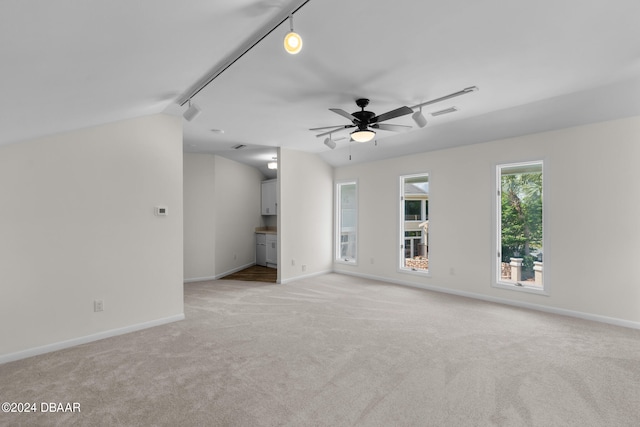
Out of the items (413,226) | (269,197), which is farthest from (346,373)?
(269,197)

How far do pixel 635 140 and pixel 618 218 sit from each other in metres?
0.97

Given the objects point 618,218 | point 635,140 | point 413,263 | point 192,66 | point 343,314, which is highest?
point 192,66

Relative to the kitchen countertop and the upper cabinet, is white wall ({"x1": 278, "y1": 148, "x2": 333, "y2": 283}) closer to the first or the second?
the kitchen countertop

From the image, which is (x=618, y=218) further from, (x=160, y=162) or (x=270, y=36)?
(x=160, y=162)

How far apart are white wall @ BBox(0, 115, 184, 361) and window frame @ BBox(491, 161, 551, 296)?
15.8ft

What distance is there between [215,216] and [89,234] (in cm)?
328

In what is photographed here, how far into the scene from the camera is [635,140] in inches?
146

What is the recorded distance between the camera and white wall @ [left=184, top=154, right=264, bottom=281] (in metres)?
6.25

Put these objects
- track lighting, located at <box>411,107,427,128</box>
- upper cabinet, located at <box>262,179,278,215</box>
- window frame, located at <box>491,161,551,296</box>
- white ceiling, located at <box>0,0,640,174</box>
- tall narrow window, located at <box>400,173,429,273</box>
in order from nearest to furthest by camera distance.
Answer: white ceiling, located at <box>0,0,640,174</box>, track lighting, located at <box>411,107,427,128</box>, window frame, located at <box>491,161,551,296</box>, tall narrow window, located at <box>400,173,429,273</box>, upper cabinet, located at <box>262,179,278,215</box>

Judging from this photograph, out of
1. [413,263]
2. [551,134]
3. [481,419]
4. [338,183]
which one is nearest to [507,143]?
[551,134]

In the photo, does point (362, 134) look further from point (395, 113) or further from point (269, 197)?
point (269, 197)

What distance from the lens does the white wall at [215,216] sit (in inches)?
246

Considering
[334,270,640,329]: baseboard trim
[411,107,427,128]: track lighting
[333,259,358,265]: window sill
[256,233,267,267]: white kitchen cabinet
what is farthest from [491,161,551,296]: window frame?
[256,233,267,267]: white kitchen cabinet

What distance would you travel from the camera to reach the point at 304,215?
6.59 metres
